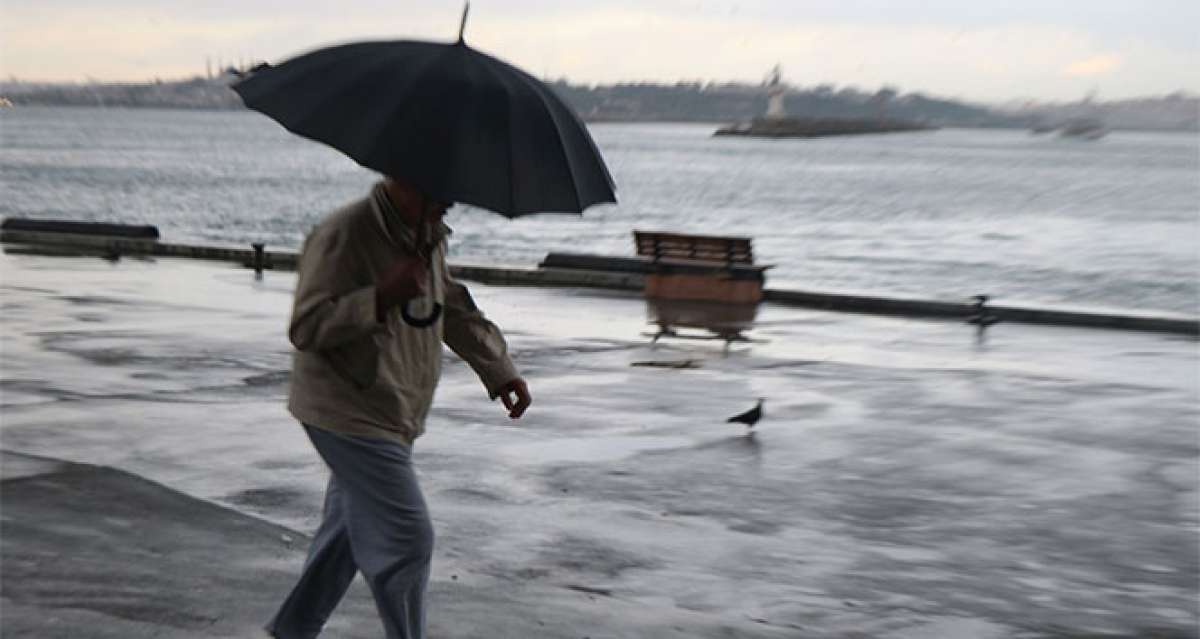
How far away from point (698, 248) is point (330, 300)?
1862 centimetres

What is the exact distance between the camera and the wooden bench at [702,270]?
21922 mm

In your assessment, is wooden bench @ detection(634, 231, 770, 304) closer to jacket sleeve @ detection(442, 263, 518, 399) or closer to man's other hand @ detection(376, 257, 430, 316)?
jacket sleeve @ detection(442, 263, 518, 399)

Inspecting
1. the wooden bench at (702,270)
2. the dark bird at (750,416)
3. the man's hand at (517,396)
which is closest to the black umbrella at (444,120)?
the man's hand at (517,396)

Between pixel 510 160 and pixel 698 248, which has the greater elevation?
pixel 510 160

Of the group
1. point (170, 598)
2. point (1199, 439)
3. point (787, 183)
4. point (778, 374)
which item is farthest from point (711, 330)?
point (787, 183)

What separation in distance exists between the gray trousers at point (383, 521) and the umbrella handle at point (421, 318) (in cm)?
33

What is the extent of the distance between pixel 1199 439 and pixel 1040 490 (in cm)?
287

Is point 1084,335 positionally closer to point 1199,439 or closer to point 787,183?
point 1199,439

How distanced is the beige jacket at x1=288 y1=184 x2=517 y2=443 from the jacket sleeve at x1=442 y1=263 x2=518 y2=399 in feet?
0.36

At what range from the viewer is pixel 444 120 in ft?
14.7

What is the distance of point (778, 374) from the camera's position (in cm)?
1494

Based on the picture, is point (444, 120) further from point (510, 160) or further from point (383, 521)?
point (383, 521)

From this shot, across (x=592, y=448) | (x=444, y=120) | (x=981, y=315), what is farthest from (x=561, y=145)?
(x=981, y=315)

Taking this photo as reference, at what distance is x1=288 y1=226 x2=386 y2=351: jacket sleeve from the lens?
4.33 metres
